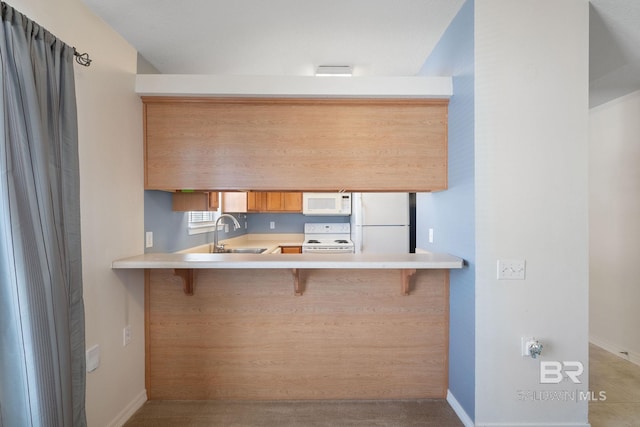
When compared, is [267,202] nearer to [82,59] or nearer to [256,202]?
[256,202]

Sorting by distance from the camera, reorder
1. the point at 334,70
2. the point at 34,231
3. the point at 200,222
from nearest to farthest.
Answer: the point at 34,231 < the point at 334,70 < the point at 200,222

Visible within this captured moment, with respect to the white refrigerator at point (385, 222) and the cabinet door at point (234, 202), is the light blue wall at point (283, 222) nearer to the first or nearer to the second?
the cabinet door at point (234, 202)

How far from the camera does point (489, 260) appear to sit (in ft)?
5.77

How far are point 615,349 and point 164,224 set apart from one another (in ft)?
13.8

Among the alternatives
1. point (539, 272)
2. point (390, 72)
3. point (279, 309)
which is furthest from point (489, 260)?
point (390, 72)

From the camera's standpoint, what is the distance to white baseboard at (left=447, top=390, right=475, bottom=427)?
1845 millimetres

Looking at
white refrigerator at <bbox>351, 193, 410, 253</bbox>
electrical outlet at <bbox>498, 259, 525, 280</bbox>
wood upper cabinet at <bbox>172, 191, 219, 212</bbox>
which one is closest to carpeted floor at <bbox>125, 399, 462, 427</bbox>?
electrical outlet at <bbox>498, 259, 525, 280</bbox>

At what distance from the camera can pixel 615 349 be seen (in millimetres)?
2943

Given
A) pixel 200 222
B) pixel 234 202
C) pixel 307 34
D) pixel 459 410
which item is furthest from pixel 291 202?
pixel 459 410

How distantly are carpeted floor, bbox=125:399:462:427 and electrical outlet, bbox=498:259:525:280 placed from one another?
991 mm

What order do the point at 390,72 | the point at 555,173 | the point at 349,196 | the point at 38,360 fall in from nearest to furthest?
the point at 38,360
the point at 555,173
the point at 390,72
the point at 349,196

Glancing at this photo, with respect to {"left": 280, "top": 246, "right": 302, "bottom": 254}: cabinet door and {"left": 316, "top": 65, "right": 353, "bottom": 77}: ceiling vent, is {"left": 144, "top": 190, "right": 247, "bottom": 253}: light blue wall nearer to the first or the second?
{"left": 316, "top": 65, "right": 353, "bottom": 77}: ceiling vent

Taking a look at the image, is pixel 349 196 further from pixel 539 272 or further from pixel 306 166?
pixel 539 272

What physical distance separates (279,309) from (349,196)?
2.61 m
